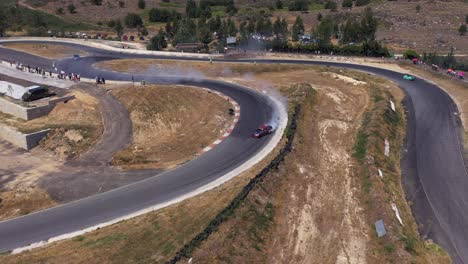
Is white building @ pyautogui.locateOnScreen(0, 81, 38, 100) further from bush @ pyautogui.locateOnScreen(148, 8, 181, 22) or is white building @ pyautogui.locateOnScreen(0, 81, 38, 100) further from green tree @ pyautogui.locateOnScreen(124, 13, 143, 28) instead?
bush @ pyautogui.locateOnScreen(148, 8, 181, 22)

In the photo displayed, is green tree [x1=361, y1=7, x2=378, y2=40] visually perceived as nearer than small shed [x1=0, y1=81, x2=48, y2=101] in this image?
No

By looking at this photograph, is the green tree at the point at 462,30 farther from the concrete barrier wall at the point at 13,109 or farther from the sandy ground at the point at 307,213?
the concrete barrier wall at the point at 13,109

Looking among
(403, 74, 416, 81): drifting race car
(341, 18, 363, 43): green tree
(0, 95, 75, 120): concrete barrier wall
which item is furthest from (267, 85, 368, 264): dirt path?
(341, 18, 363, 43): green tree

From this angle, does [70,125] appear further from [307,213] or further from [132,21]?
[132,21]

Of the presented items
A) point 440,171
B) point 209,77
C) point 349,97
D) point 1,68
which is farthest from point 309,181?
point 1,68

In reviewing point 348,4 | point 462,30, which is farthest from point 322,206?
point 348,4

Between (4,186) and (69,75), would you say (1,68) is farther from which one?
(4,186)
